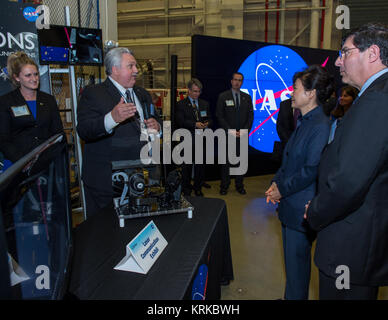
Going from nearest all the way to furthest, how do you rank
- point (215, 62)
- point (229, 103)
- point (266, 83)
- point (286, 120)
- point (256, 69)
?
1. point (286, 120)
2. point (229, 103)
3. point (215, 62)
4. point (256, 69)
5. point (266, 83)

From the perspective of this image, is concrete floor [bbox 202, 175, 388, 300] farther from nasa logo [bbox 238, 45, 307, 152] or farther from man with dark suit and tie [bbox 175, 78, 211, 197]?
nasa logo [bbox 238, 45, 307, 152]

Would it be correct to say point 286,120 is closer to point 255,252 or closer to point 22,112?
point 255,252

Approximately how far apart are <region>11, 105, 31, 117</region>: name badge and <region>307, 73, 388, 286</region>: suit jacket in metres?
2.18

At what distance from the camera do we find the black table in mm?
1017

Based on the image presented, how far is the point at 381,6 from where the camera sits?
706 centimetres

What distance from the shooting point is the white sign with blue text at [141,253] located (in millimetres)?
1099

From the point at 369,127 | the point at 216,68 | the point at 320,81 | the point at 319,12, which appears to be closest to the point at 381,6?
the point at 319,12

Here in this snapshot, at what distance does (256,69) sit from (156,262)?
472 centimetres

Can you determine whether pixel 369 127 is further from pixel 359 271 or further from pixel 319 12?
pixel 319 12

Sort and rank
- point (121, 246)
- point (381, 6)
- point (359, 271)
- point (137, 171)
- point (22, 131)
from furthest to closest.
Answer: point (381, 6), point (22, 131), point (137, 171), point (121, 246), point (359, 271)

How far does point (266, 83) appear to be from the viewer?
5430 mm

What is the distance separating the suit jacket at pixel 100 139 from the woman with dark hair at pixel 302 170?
88 cm

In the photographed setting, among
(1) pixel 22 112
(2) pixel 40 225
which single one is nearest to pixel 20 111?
(1) pixel 22 112
